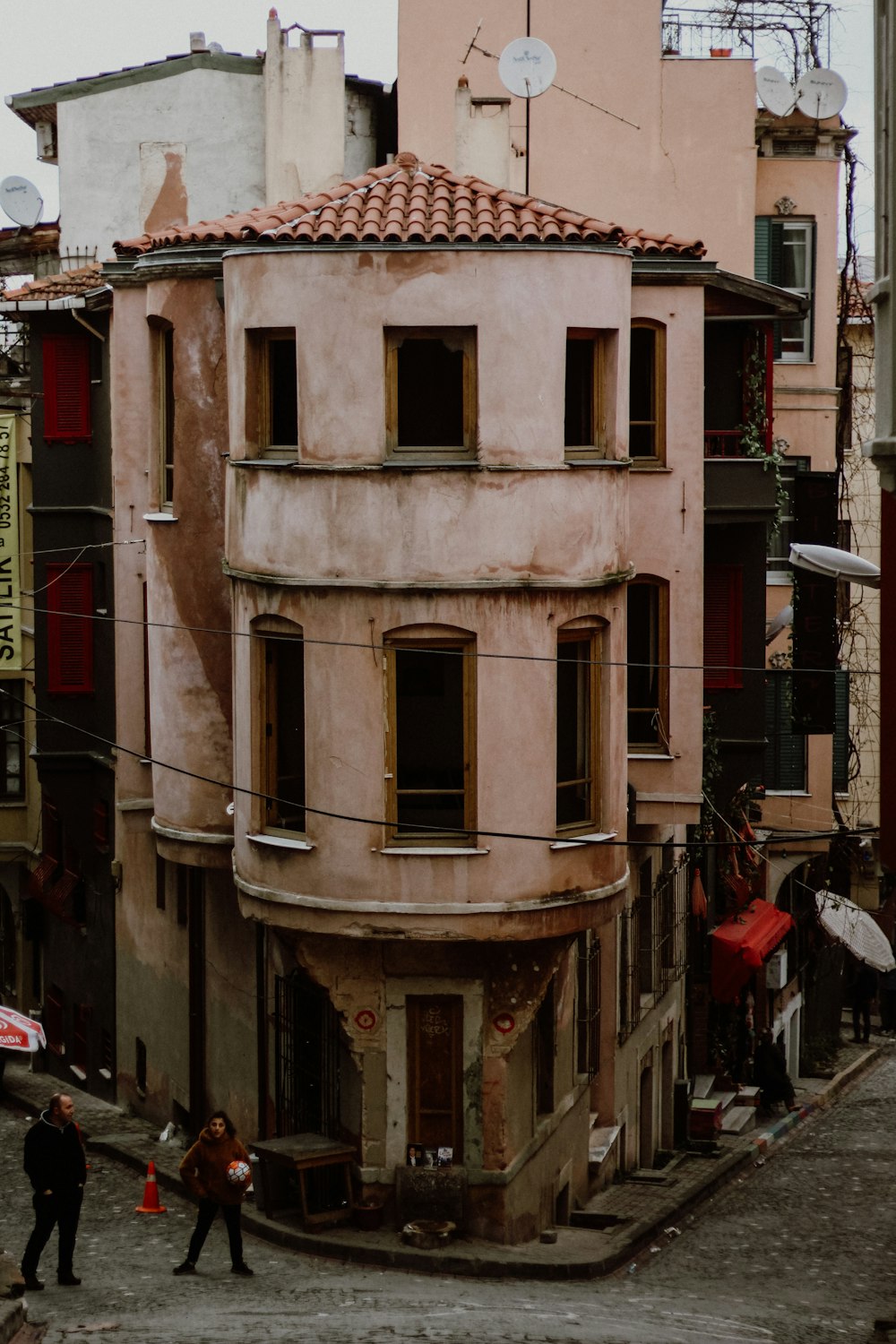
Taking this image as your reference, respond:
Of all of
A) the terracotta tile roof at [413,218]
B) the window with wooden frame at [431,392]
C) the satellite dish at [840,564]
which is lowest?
the satellite dish at [840,564]

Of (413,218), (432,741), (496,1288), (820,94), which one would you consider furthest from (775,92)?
(496,1288)

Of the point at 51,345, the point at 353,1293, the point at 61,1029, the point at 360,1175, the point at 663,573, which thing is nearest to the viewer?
the point at 353,1293

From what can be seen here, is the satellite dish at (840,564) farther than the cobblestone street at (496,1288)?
Yes

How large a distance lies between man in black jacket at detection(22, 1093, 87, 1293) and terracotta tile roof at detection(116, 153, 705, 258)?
29.1ft

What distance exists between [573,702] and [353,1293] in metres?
6.34

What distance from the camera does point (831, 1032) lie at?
43500 millimetres

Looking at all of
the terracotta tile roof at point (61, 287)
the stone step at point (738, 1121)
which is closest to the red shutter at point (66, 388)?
the terracotta tile roof at point (61, 287)

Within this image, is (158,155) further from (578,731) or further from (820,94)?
(578,731)

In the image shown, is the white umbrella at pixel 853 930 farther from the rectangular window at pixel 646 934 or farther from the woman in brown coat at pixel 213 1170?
the woman in brown coat at pixel 213 1170

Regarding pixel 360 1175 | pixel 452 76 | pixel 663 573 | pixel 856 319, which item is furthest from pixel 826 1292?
pixel 856 319

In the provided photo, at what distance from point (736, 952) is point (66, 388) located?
1241cm

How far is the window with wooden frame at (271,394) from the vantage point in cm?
2283

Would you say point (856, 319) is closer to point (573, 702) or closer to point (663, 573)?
point (663, 573)

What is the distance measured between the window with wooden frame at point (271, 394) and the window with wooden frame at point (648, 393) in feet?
15.1
